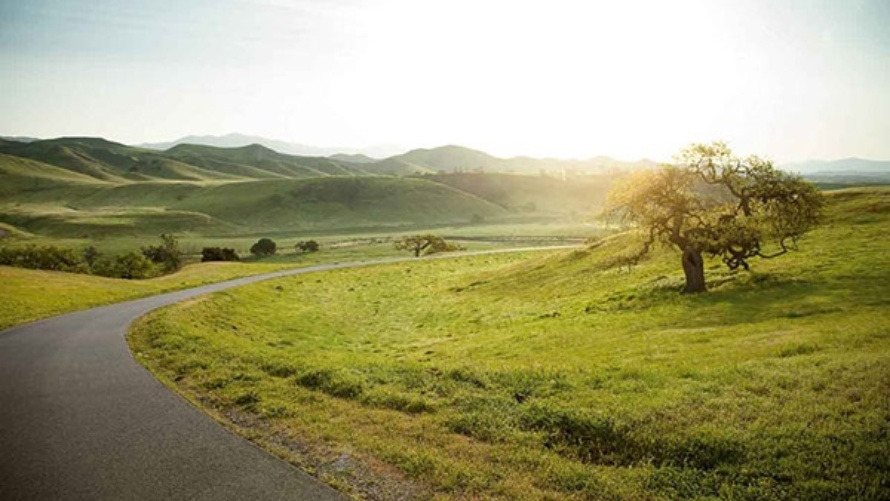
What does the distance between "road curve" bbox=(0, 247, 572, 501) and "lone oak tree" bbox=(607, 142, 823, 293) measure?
28.4 m

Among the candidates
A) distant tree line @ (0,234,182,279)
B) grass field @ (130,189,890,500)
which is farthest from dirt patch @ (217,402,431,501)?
distant tree line @ (0,234,182,279)

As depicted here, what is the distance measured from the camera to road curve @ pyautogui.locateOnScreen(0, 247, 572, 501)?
10820mm

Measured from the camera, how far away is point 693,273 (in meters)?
32.9

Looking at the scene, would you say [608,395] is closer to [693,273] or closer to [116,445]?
[116,445]

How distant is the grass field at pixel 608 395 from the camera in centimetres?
1058

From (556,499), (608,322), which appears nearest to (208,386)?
(556,499)

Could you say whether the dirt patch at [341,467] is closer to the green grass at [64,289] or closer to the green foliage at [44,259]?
the green grass at [64,289]

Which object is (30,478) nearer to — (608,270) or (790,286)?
(790,286)

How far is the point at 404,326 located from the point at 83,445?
2947cm

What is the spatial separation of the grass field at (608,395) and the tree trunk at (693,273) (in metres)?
1.24

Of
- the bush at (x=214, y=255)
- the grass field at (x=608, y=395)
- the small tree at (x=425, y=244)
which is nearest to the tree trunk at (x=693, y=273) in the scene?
the grass field at (x=608, y=395)

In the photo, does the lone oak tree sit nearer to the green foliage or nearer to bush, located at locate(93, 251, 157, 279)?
bush, located at locate(93, 251, 157, 279)

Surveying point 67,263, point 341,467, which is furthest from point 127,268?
point 341,467

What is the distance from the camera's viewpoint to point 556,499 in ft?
32.7
